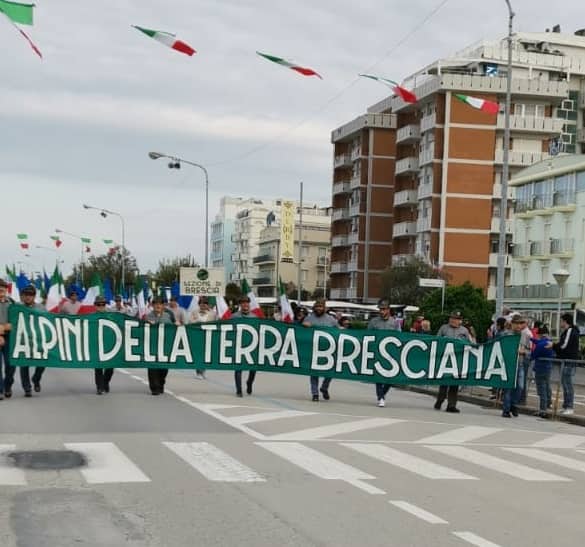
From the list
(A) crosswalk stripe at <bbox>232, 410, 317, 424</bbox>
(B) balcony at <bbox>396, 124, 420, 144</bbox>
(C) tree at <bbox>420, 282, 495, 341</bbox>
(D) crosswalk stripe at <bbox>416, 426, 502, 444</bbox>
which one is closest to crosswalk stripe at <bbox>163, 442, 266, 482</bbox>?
(A) crosswalk stripe at <bbox>232, 410, 317, 424</bbox>

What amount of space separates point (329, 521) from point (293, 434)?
5979mm

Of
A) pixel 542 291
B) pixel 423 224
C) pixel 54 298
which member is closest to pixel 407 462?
pixel 54 298

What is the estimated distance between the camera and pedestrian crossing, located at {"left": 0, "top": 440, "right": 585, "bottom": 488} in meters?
10.3

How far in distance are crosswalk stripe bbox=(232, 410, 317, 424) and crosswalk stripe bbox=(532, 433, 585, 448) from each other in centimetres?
379

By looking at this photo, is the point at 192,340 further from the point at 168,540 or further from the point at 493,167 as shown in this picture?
the point at 493,167

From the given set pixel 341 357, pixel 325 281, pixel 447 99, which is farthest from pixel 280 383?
pixel 325 281

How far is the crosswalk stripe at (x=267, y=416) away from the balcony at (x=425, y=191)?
6705 cm

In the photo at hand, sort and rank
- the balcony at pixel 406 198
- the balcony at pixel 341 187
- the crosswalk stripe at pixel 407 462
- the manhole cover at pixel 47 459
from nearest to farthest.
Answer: the manhole cover at pixel 47 459, the crosswalk stripe at pixel 407 462, the balcony at pixel 406 198, the balcony at pixel 341 187

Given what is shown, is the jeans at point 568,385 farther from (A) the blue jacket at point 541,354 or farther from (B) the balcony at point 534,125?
(B) the balcony at point 534,125

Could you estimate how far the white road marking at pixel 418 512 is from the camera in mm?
8523

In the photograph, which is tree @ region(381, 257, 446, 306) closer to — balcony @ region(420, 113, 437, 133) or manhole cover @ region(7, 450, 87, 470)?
balcony @ region(420, 113, 437, 133)

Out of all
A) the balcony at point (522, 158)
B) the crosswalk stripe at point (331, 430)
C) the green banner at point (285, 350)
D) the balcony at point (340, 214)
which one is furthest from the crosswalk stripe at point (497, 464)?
the balcony at point (340, 214)

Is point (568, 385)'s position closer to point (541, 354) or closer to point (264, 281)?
point (541, 354)

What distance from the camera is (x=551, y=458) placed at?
1334 cm
